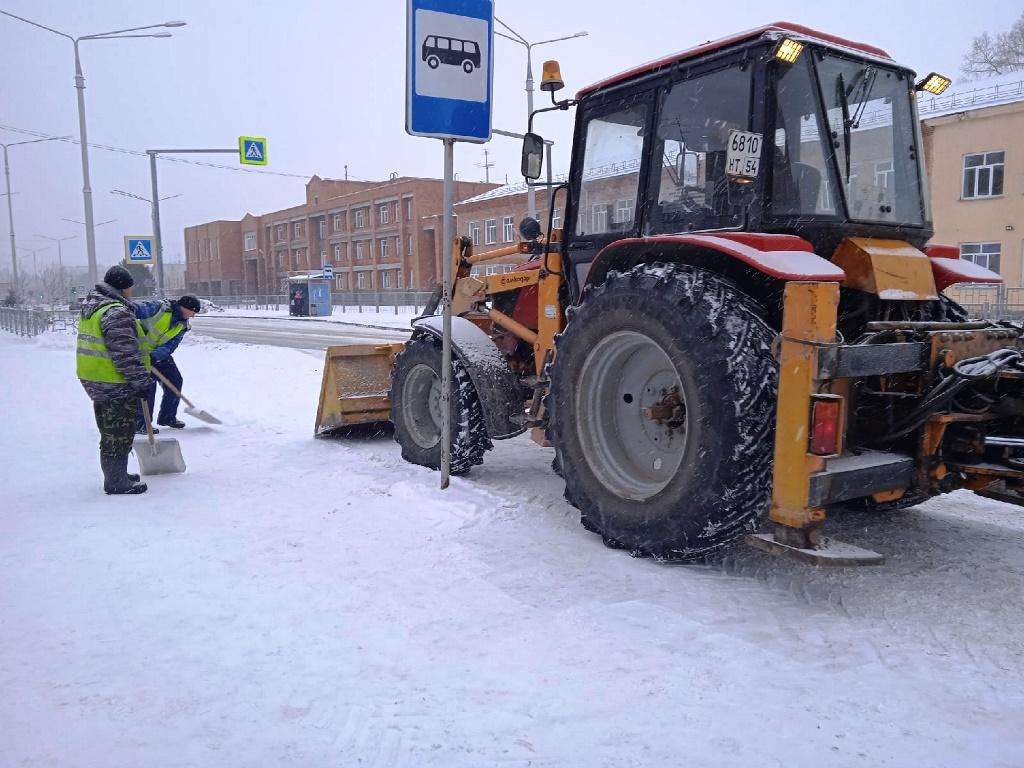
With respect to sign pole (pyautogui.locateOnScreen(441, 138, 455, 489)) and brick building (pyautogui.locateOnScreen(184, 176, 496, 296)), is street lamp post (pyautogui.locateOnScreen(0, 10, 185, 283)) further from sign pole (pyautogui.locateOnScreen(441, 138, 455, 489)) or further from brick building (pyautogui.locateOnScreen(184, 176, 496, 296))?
brick building (pyautogui.locateOnScreen(184, 176, 496, 296))

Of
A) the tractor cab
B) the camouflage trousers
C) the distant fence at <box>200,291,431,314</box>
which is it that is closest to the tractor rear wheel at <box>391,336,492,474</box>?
the tractor cab

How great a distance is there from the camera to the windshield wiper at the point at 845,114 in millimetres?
3893

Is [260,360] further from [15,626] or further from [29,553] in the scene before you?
[15,626]

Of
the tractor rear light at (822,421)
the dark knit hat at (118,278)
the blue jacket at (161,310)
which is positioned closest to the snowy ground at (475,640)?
the tractor rear light at (822,421)

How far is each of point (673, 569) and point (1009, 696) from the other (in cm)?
146

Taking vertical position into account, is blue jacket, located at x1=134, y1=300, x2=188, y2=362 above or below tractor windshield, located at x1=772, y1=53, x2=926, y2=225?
below

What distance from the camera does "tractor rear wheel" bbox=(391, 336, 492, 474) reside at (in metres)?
5.55

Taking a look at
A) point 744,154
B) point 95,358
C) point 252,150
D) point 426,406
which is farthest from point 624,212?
point 252,150

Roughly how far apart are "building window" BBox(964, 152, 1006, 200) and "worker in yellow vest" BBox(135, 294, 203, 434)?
25871mm

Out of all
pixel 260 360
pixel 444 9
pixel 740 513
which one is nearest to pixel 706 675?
pixel 740 513

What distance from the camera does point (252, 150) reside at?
20219mm

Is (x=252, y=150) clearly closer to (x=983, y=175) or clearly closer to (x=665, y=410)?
(x=665, y=410)

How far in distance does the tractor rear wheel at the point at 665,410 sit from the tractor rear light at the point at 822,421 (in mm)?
228

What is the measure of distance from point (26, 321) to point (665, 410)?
25.6 m
